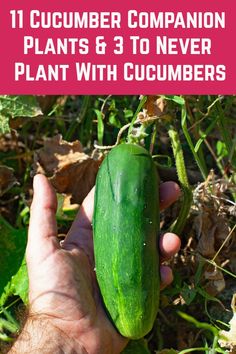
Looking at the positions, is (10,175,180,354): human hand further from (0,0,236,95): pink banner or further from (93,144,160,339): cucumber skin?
(0,0,236,95): pink banner

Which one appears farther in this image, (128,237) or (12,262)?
(12,262)

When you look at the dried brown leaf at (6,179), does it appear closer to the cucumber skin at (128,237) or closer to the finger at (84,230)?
the finger at (84,230)

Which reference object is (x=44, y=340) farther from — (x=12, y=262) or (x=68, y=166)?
(x=68, y=166)

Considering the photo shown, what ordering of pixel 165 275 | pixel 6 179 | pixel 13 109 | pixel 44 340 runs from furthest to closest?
pixel 6 179 → pixel 13 109 → pixel 165 275 → pixel 44 340

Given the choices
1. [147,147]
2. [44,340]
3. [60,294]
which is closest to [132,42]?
[147,147]

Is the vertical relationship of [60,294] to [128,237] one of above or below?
below

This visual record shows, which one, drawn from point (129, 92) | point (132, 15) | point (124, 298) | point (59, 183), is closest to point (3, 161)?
point (59, 183)
